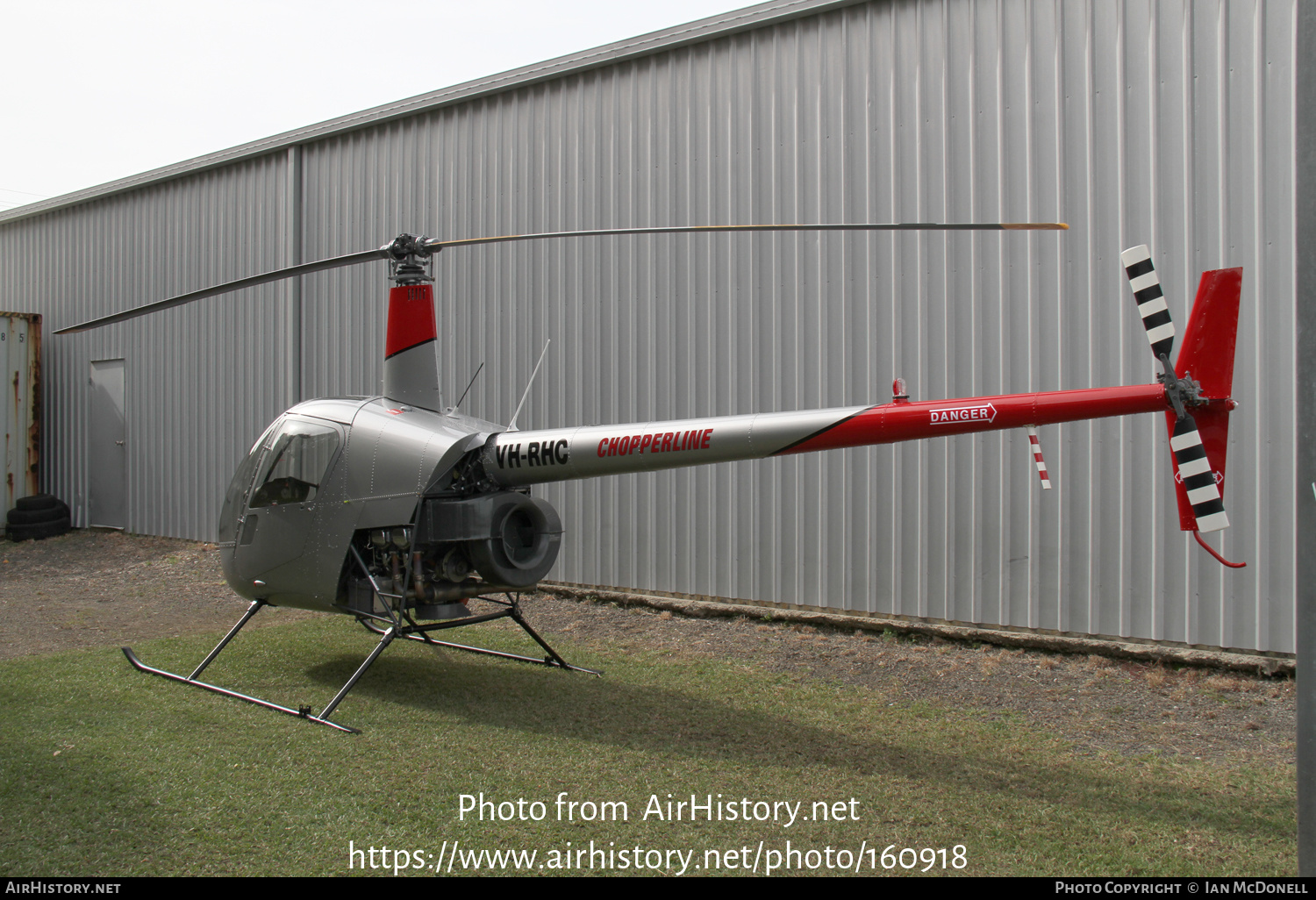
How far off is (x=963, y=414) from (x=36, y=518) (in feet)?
47.8

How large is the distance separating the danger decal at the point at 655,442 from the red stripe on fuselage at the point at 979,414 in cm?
45

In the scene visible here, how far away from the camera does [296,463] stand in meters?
6.01

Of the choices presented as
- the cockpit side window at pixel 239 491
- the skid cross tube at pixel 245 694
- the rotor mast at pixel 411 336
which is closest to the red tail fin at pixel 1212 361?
the rotor mast at pixel 411 336

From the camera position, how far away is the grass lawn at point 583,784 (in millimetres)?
3666

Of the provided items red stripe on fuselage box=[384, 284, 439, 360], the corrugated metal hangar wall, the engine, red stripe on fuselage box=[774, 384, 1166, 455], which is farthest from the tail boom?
the corrugated metal hangar wall

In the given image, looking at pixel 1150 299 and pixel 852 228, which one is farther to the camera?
pixel 852 228

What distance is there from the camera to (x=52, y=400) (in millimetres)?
14750

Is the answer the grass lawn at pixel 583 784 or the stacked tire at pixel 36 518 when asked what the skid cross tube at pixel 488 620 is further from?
the stacked tire at pixel 36 518

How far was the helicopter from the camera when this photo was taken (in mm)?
5035

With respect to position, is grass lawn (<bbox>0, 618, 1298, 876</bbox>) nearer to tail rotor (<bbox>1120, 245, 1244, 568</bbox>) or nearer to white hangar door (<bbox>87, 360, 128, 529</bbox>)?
tail rotor (<bbox>1120, 245, 1244, 568</bbox>)

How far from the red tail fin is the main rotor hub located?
4.14 metres

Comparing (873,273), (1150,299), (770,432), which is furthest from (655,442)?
(873,273)

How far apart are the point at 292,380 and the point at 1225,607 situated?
10326mm

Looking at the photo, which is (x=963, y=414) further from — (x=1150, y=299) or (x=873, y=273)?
(x=873, y=273)
